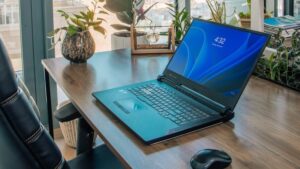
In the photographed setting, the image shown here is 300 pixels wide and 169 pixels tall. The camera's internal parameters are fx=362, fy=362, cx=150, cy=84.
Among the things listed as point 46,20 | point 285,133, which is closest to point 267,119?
point 285,133

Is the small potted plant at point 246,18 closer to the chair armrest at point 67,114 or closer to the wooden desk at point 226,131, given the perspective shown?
the wooden desk at point 226,131

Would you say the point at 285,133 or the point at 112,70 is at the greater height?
the point at 112,70

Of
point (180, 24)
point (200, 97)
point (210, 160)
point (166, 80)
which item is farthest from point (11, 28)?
point (210, 160)

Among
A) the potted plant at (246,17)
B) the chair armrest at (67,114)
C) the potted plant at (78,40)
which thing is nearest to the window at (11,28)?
the potted plant at (78,40)

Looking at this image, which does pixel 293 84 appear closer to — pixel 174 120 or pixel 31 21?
pixel 174 120

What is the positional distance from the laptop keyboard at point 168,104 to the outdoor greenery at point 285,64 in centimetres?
47

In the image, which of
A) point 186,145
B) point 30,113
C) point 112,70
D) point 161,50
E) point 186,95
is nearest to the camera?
point 30,113

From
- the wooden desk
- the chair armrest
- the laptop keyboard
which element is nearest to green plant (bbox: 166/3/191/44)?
the wooden desk

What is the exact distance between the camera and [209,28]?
1440 millimetres

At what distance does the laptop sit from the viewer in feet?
3.92

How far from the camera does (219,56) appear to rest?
1.34 metres

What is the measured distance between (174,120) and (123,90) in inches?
13.6

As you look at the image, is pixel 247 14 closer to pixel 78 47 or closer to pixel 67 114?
pixel 78 47

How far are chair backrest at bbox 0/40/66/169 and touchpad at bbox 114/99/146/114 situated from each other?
1.18 ft
